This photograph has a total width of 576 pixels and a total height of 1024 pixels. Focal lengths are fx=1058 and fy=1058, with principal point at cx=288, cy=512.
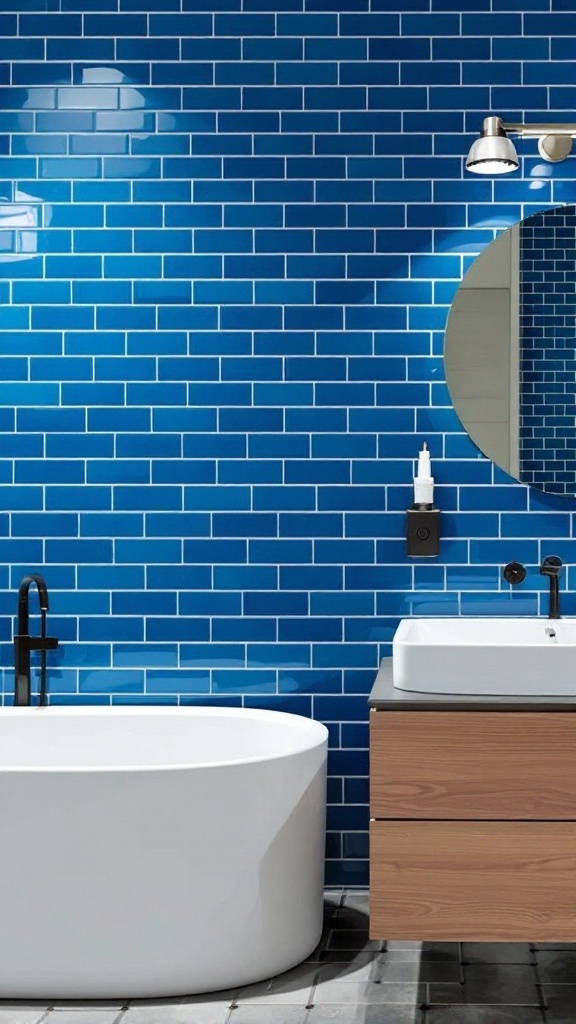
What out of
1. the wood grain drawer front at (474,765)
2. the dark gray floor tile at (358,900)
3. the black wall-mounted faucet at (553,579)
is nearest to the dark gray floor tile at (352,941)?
the dark gray floor tile at (358,900)

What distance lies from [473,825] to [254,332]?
1.68 meters

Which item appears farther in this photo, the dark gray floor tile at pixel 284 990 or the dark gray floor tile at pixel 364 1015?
the dark gray floor tile at pixel 284 990

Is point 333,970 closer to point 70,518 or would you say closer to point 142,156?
point 70,518

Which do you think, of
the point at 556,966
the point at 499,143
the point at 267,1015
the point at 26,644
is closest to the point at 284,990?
the point at 267,1015

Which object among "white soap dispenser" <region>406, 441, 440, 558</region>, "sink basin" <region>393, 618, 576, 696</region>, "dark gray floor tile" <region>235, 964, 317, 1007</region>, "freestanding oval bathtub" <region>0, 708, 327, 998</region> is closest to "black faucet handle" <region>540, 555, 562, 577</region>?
"white soap dispenser" <region>406, 441, 440, 558</region>

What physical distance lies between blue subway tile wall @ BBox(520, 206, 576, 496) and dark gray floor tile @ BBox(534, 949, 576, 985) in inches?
54.0

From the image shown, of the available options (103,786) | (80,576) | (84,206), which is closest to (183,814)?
(103,786)

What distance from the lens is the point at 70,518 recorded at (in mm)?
3461

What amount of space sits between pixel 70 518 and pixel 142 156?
120cm

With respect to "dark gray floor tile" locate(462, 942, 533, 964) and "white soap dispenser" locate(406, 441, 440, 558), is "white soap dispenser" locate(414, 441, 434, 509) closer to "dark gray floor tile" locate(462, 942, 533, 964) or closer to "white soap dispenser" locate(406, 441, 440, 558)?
"white soap dispenser" locate(406, 441, 440, 558)

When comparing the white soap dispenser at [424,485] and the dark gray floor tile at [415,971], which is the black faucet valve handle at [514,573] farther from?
the dark gray floor tile at [415,971]

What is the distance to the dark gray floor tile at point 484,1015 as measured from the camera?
103 inches

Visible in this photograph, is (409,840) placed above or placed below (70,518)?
below

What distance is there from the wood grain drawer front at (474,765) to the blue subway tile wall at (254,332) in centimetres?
85
